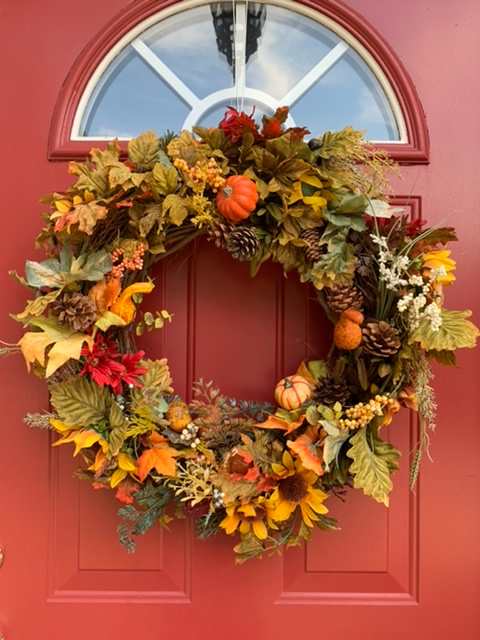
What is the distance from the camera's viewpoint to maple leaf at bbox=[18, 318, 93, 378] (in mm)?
987

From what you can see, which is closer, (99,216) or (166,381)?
(99,216)

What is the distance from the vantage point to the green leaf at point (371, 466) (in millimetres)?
1003

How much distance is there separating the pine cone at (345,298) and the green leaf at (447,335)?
12cm

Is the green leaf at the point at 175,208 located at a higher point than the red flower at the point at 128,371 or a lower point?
higher

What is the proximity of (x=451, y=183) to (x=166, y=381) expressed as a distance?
785mm

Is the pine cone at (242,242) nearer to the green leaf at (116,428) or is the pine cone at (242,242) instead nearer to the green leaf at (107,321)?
Result: the green leaf at (107,321)

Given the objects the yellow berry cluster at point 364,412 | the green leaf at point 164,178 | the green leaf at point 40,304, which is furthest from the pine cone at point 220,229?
the yellow berry cluster at point 364,412

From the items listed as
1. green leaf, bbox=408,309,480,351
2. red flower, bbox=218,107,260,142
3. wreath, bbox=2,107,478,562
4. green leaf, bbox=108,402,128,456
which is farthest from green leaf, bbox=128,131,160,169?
green leaf, bbox=408,309,480,351

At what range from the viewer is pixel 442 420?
1240 millimetres

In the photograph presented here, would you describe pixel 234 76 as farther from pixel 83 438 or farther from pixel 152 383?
pixel 83 438

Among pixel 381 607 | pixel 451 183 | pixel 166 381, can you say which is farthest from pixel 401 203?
pixel 381 607

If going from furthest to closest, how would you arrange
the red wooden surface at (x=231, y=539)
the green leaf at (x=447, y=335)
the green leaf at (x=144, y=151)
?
the red wooden surface at (x=231, y=539) → the green leaf at (x=144, y=151) → the green leaf at (x=447, y=335)

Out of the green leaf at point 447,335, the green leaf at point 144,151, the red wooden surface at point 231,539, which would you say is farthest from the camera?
the red wooden surface at point 231,539

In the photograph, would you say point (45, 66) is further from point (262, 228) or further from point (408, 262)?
point (408, 262)
